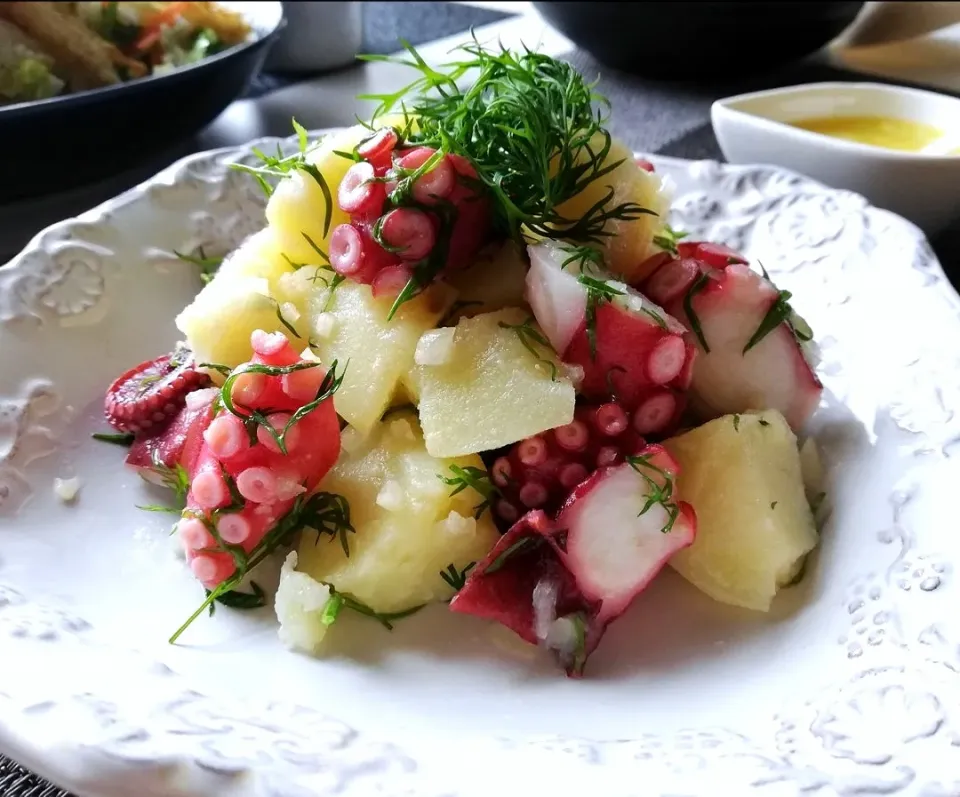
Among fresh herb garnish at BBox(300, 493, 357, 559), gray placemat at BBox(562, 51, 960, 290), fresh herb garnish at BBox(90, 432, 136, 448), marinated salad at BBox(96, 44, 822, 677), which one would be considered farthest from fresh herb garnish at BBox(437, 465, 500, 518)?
gray placemat at BBox(562, 51, 960, 290)

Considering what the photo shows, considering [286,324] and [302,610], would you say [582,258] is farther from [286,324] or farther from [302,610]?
[302,610]

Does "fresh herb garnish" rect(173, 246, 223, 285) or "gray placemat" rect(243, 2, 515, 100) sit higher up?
"fresh herb garnish" rect(173, 246, 223, 285)

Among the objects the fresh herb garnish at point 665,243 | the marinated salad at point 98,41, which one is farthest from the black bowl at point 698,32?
the fresh herb garnish at point 665,243

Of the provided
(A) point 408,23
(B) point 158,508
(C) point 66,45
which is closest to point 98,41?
(C) point 66,45

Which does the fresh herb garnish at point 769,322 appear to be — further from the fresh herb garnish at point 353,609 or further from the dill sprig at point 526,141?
the fresh herb garnish at point 353,609

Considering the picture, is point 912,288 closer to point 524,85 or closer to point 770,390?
point 770,390

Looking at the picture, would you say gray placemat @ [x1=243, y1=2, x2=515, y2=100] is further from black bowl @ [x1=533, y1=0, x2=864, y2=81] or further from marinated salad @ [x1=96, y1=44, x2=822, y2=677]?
marinated salad @ [x1=96, y1=44, x2=822, y2=677]
